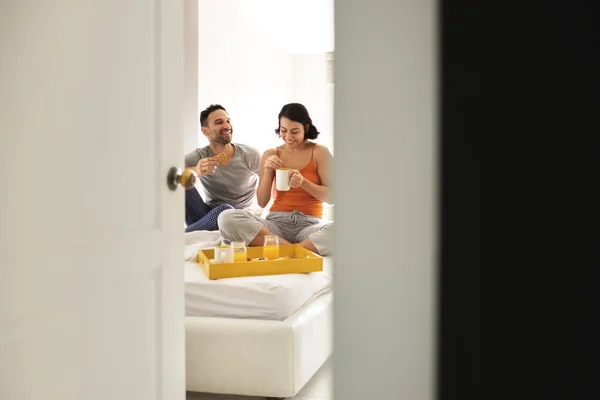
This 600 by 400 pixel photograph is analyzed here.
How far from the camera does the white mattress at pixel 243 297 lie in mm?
2359

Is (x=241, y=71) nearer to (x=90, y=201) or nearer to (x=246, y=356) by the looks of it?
(x=246, y=356)

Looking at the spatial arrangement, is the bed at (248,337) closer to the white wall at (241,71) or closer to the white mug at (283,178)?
the white mug at (283,178)

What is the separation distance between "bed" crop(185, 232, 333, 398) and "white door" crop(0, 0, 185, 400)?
754 mm

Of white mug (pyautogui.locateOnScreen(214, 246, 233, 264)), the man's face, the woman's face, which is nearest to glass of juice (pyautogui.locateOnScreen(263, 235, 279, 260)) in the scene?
white mug (pyautogui.locateOnScreen(214, 246, 233, 264))

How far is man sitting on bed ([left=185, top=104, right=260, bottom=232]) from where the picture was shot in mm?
3625

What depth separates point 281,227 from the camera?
3355 millimetres

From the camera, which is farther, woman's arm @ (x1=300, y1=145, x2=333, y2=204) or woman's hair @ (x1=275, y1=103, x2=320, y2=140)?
woman's hair @ (x1=275, y1=103, x2=320, y2=140)

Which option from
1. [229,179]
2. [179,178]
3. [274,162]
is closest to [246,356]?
[179,178]

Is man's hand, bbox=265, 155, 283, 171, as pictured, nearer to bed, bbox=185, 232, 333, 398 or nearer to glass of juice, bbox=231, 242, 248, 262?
glass of juice, bbox=231, 242, 248, 262

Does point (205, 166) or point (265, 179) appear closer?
point (205, 166)

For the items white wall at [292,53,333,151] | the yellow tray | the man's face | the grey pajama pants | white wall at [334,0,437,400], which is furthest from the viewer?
white wall at [292,53,333,151]

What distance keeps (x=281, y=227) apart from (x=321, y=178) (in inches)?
16.5

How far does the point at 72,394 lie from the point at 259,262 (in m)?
1.49

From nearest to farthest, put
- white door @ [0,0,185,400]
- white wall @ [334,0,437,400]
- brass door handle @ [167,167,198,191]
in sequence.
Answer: white wall @ [334,0,437,400] → white door @ [0,0,185,400] → brass door handle @ [167,167,198,191]
